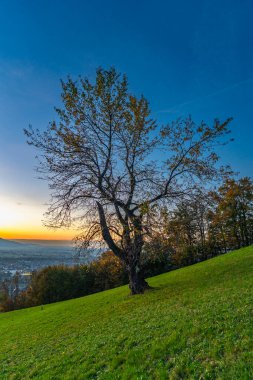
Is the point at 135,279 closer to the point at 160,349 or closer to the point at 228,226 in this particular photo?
the point at 160,349

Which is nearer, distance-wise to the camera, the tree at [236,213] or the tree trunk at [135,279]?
the tree trunk at [135,279]

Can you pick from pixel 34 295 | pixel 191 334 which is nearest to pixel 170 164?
pixel 191 334

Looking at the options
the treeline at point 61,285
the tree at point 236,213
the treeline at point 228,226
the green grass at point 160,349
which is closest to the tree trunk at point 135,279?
the green grass at point 160,349

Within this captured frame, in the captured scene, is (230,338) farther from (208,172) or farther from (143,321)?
(208,172)

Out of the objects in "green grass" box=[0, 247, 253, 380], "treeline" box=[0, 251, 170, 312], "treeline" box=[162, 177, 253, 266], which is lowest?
"treeline" box=[0, 251, 170, 312]

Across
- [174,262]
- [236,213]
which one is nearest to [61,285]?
[174,262]

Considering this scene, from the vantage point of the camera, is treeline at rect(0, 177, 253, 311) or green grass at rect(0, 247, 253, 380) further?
treeline at rect(0, 177, 253, 311)

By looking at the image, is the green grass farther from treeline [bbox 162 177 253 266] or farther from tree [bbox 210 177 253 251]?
tree [bbox 210 177 253 251]

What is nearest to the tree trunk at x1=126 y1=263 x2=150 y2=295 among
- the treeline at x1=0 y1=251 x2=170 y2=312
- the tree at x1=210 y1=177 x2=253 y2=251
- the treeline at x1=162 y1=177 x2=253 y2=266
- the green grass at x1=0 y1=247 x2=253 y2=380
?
the green grass at x1=0 y1=247 x2=253 y2=380

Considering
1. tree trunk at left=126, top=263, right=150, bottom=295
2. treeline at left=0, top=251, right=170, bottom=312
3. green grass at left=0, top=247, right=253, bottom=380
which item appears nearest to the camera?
green grass at left=0, top=247, right=253, bottom=380

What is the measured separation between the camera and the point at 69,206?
2120cm

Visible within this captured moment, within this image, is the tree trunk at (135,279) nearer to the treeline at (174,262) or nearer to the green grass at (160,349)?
the green grass at (160,349)

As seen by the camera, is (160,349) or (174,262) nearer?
(160,349)

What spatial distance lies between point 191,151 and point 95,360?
16650 mm
